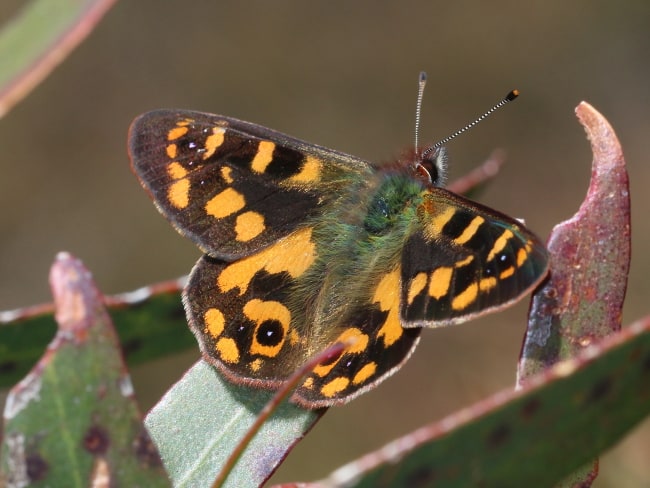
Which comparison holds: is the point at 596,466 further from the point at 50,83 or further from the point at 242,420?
the point at 50,83

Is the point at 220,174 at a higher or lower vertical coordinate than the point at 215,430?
higher

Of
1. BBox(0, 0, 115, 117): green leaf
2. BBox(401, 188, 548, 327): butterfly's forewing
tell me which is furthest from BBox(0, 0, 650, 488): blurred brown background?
BBox(0, 0, 115, 117): green leaf

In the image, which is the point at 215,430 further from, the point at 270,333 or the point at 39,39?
the point at 39,39

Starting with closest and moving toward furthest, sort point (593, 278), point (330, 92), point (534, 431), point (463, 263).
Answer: point (534, 431) → point (593, 278) → point (463, 263) → point (330, 92)

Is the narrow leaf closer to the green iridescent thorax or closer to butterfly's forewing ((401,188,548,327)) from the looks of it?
butterfly's forewing ((401,188,548,327))

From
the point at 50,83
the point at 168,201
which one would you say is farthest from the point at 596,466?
the point at 50,83

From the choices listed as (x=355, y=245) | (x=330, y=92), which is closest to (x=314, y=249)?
(x=355, y=245)
